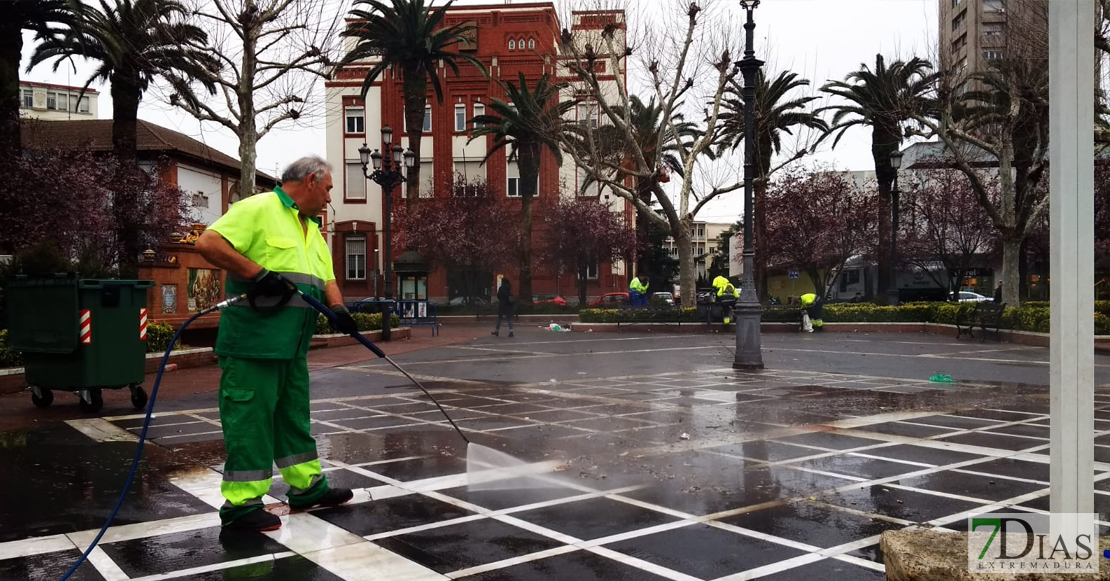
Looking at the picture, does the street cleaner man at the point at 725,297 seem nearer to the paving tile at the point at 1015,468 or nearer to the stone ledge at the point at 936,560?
the paving tile at the point at 1015,468

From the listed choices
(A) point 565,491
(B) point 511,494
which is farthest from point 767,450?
(B) point 511,494

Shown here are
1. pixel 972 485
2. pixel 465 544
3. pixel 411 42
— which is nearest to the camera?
pixel 465 544

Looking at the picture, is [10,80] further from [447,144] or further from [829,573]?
[447,144]

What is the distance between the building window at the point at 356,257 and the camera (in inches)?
2098

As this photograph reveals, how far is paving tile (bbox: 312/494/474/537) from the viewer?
465cm

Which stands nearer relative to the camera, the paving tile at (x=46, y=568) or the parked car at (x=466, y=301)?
the paving tile at (x=46, y=568)

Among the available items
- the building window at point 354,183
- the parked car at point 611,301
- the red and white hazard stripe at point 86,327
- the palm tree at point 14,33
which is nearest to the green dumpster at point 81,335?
the red and white hazard stripe at point 86,327

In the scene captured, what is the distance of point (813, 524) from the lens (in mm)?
4672

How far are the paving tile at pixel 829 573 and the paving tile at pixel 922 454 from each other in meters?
2.70

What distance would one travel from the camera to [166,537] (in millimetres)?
4449

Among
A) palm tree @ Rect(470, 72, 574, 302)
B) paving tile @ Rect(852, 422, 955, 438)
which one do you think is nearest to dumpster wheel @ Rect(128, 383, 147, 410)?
paving tile @ Rect(852, 422, 955, 438)

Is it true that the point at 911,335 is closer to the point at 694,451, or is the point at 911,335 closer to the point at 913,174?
the point at 694,451

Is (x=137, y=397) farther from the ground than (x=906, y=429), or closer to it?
farther from the ground

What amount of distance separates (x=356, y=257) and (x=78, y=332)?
148 ft
